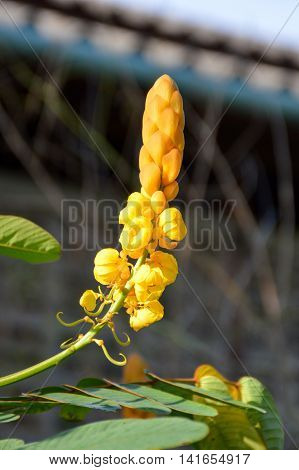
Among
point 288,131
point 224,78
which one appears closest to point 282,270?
point 288,131

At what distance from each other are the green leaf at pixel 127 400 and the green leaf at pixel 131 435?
2.1 inches

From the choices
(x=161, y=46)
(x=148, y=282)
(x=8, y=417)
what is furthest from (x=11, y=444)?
(x=161, y=46)

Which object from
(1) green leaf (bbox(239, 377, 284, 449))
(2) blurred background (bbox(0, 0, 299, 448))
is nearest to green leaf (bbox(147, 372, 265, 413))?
(1) green leaf (bbox(239, 377, 284, 449))

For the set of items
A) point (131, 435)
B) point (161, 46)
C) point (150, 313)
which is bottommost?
point (131, 435)

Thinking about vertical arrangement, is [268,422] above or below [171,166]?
below

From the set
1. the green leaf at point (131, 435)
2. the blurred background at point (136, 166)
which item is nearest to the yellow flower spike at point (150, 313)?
the green leaf at point (131, 435)

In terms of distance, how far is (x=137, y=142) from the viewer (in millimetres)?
2709

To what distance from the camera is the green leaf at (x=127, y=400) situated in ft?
1.36

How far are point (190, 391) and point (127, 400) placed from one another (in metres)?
0.05

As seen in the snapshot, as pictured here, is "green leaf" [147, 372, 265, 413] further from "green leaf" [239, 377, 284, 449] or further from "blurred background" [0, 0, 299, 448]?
"blurred background" [0, 0, 299, 448]

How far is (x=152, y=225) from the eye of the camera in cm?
46

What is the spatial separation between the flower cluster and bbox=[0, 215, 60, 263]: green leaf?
1.5 inches

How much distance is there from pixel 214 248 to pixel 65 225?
2.03 ft

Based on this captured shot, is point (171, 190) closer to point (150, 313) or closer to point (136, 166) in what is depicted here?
point (150, 313)
